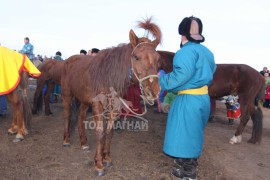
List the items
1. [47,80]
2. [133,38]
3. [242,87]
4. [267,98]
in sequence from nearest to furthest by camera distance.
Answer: [133,38] → [242,87] → [47,80] → [267,98]

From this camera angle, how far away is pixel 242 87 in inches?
222

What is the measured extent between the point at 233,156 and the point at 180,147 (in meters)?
2.20

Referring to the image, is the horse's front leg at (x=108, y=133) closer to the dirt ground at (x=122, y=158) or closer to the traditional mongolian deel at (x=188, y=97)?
the dirt ground at (x=122, y=158)

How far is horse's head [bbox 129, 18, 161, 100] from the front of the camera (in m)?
2.71

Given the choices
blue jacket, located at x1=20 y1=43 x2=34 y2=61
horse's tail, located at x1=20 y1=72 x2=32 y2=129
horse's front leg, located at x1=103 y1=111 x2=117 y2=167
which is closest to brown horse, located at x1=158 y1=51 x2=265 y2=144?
horse's front leg, located at x1=103 y1=111 x2=117 y2=167

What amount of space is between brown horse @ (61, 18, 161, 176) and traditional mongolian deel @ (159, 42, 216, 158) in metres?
0.22

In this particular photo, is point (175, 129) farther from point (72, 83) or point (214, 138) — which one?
point (214, 138)

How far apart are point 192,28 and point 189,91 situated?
28.7 inches

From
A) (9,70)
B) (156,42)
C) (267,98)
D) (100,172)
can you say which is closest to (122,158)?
(100,172)

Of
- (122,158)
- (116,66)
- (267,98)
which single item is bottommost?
(267,98)

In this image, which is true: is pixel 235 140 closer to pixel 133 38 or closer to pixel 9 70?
pixel 133 38

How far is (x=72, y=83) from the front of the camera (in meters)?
3.96

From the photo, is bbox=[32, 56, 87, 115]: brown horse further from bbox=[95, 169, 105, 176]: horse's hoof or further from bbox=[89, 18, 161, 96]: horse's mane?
bbox=[95, 169, 105, 176]: horse's hoof

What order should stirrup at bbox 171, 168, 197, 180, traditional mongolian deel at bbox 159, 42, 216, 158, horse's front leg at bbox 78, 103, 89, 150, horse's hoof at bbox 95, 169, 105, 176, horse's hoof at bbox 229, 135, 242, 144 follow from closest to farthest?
traditional mongolian deel at bbox 159, 42, 216, 158 → stirrup at bbox 171, 168, 197, 180 → horse's hoof at bbox 95, 169, 105, 176 → horse's front leg at bbox 78, 103, 89, 150 → horse's hoof at bbox 229, 135, 242, 144
